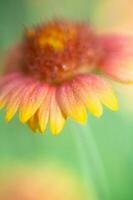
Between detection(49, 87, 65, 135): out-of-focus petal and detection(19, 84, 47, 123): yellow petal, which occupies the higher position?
detection(19, 84, 47, 123): yellow petal

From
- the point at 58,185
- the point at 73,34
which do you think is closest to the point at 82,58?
the point at 73,34

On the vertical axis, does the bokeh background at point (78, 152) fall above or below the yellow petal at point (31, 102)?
below

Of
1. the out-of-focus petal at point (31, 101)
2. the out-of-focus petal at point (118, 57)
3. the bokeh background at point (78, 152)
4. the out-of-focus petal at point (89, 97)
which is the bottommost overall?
the bokeh background at point (78, 152)

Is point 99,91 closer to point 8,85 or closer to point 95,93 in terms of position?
point 95,93

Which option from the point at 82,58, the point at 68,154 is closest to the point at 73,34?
the point at 82,58

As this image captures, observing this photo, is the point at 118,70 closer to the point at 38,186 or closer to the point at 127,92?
the point at 127,92
